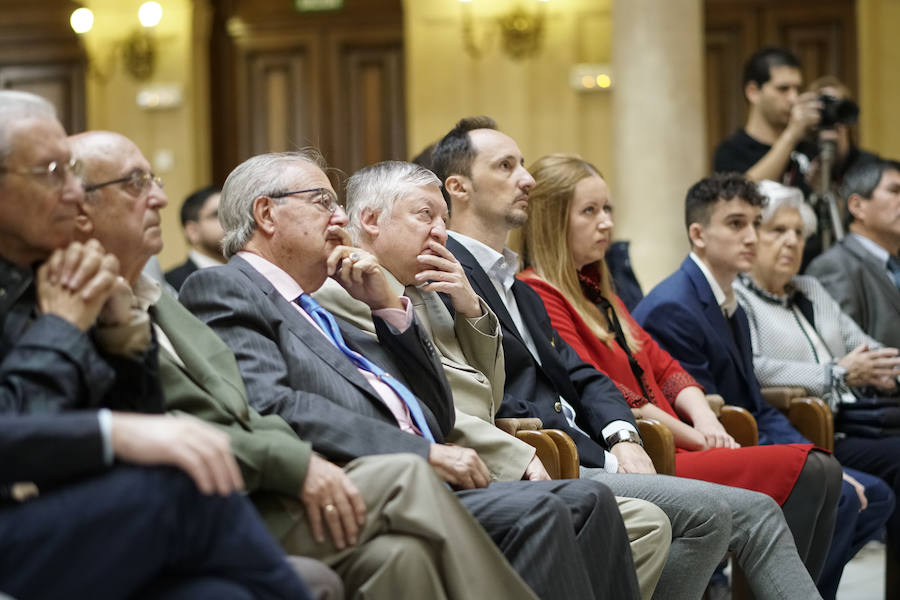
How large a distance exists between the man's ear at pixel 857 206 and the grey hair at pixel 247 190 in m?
3.05

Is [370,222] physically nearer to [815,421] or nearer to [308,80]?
[815,421]

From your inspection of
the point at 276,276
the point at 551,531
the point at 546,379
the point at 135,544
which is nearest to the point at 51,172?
the point at 135,544

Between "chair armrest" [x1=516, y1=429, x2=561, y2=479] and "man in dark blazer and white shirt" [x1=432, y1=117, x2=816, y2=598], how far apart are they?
6.4 inches

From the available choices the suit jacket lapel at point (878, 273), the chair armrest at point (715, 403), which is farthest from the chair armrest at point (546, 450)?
the suit jacket lapel at point (878, 273)

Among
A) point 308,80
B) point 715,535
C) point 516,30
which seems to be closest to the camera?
point 715,535

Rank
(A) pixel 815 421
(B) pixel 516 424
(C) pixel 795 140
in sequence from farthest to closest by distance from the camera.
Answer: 1. (C) pixel 795 140
2. (A) pixel 815 421
3. (B) pixel 516 424

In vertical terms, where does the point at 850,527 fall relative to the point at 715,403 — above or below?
below

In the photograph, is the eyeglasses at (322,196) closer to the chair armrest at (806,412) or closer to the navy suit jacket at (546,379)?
the navy suit jacket at (546,379)

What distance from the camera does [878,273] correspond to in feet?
16.1

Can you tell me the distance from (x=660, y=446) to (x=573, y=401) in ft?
0.89

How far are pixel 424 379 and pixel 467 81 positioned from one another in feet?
17.6

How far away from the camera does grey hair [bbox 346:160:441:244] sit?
3084mm

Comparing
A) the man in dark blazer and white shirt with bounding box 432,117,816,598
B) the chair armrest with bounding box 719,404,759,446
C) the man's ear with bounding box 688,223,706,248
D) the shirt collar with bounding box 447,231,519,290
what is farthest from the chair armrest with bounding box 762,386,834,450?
the shirt collar with bounding box 447,231,519,290

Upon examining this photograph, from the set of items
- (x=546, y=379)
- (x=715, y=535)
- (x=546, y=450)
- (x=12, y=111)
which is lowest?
(x=715, y=535)
